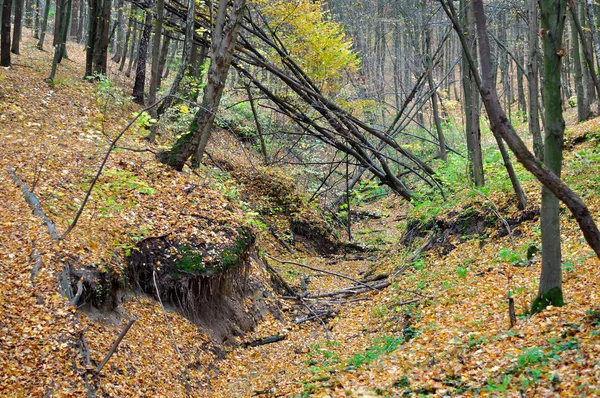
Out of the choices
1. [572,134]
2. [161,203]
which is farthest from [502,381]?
[572,134]

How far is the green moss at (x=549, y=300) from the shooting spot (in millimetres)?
5871

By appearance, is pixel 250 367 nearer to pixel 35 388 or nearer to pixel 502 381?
pixel 35 388

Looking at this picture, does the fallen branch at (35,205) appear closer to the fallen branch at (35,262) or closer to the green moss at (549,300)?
the fallen branch at (35,262)

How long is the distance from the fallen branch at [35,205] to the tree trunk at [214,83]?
9.60 ft

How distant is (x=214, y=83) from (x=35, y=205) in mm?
4255

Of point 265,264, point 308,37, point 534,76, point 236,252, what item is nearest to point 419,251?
point 265,264

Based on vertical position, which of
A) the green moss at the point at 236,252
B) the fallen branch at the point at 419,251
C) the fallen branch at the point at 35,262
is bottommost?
the fallen branch at the point at 419,251

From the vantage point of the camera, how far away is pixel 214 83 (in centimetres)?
1027

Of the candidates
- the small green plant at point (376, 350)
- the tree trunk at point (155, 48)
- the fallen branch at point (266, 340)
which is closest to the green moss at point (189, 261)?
the fallen branch at point (266, 340)

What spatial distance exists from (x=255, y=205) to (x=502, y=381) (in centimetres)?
1171

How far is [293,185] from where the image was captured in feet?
57.6

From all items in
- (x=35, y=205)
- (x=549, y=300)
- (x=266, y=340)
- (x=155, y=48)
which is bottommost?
(x=266, y=340)

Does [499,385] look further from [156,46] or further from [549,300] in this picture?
[156,46]

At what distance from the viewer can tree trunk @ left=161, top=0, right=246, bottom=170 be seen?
10.3 meters
